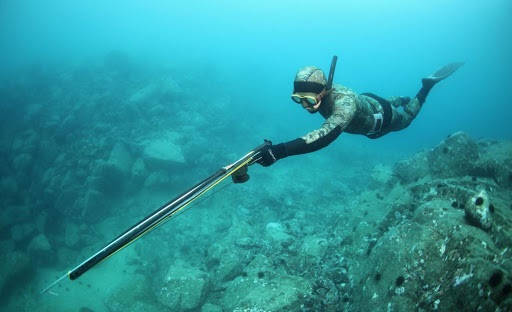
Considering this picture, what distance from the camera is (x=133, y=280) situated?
1402cm

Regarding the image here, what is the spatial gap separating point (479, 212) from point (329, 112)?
3931mm

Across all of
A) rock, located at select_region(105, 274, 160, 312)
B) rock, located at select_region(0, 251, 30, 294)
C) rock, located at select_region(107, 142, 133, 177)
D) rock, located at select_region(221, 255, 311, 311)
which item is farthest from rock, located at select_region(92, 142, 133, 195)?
rock, located at select_region(221, 255, 311, 311)

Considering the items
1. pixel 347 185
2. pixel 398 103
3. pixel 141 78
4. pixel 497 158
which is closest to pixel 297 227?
pixel 398 103

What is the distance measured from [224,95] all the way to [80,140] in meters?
25.0

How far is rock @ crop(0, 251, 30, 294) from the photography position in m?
15.6

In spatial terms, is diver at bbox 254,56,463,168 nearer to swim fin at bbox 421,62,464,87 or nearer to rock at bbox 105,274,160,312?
swim fin at bbox 421,62,464,87

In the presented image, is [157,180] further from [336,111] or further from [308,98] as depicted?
[336,111]

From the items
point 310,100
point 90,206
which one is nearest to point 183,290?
point 310,100

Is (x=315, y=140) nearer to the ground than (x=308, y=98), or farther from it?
nearer to the ground

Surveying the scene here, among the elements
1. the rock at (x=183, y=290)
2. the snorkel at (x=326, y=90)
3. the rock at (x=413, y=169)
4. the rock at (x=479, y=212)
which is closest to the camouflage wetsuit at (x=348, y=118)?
the snorkel at (x=326, y=90)

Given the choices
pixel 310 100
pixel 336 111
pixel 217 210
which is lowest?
pixel 217 210

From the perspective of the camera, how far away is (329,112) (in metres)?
6.77

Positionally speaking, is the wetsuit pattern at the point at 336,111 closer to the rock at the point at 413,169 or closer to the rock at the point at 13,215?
the rock at the point at 413,169

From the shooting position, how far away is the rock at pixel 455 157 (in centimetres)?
1137
